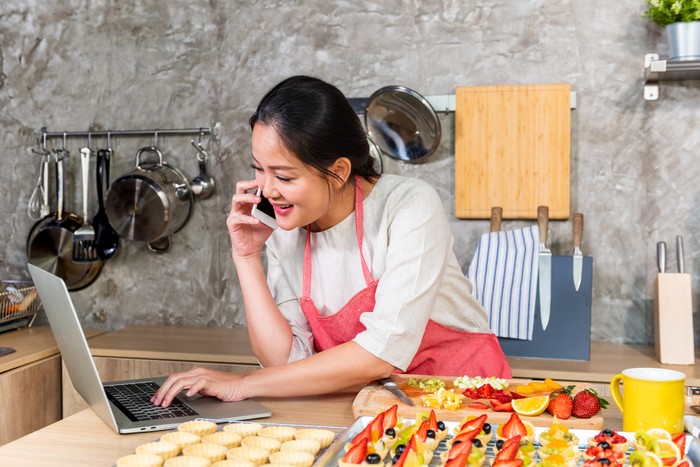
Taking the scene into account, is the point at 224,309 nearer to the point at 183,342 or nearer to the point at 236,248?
the point at 183,342

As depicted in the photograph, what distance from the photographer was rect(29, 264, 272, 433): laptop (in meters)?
1.13

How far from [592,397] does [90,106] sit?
2233 mm

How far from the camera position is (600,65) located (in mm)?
2451

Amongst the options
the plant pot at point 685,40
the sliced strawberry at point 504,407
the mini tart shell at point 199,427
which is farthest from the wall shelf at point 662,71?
the mini tart shell at point 199,427

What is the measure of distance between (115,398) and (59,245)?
156 centimetres

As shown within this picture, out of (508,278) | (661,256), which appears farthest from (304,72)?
(661,256)

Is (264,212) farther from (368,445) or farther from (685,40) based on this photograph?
(685,40)

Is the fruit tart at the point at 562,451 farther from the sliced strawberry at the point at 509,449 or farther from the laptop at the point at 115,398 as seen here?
the laptop at the point at 115,398

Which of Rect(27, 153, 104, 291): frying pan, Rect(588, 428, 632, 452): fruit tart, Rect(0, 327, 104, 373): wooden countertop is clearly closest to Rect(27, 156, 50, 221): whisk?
Rect(27, 153, 104, 291): frying pan

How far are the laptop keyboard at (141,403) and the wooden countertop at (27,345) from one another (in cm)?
93

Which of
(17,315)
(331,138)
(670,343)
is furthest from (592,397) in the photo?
(17,315)

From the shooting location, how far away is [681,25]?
2.21 metres

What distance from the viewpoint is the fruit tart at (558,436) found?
3.32 feet

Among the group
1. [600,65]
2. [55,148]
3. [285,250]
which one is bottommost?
[285,250]
